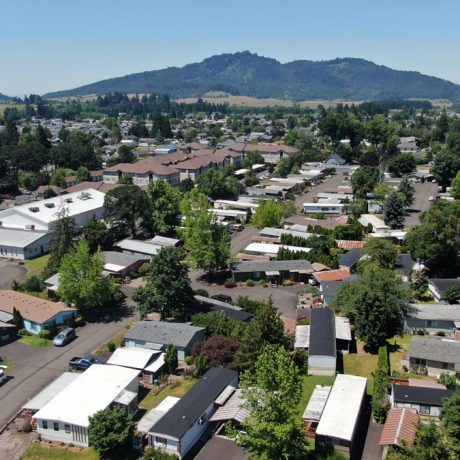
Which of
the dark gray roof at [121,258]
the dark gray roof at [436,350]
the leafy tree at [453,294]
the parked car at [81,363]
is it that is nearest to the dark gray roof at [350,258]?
the leafy tree at [453,294]

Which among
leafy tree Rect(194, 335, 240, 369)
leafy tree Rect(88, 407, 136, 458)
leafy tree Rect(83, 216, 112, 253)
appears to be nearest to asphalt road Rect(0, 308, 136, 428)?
leafy tree Rect(88, 407, 136, 458)

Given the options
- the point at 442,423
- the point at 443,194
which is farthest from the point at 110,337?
the point at 443,194

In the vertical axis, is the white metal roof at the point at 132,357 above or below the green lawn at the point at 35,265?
above

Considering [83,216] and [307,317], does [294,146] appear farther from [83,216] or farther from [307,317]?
[307,317]

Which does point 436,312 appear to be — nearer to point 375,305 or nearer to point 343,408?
point 375,305

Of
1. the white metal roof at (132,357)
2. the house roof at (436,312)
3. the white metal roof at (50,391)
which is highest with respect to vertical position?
the house roof at (436,312)

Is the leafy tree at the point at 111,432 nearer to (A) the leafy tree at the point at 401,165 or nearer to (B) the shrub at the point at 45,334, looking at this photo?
(B) the shrub at the point at 45,334
